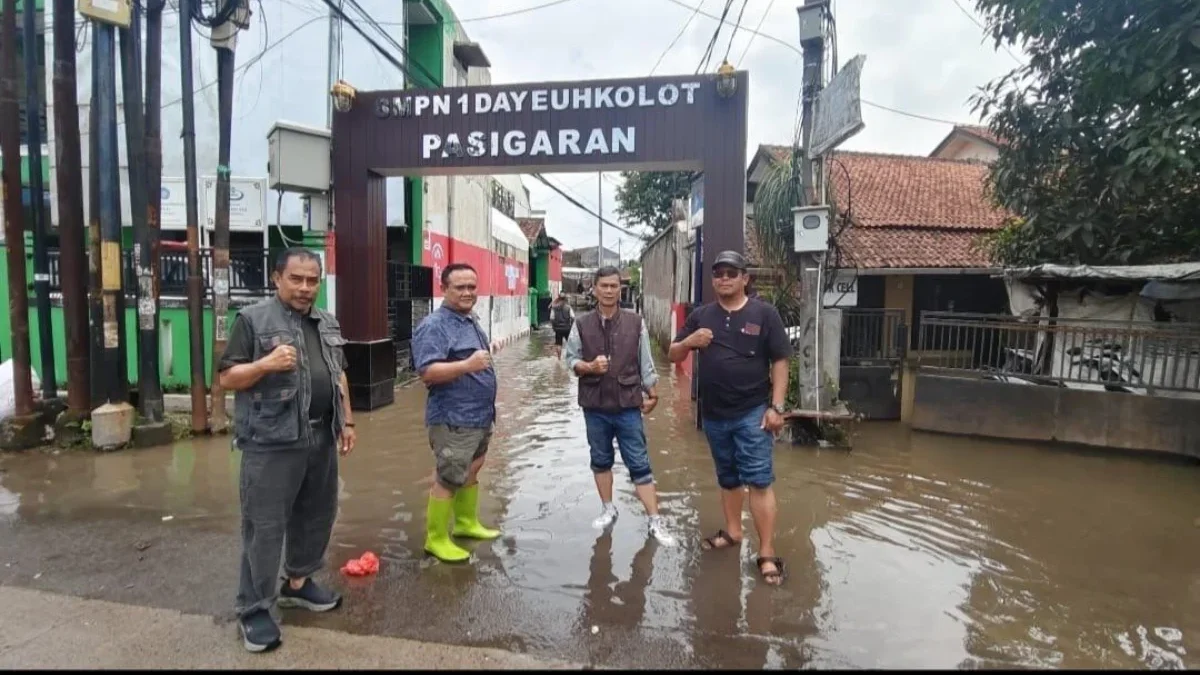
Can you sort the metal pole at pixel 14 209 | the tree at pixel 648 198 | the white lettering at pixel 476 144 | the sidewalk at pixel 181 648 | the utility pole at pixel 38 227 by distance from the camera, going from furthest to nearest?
1. the tree at pixel 648 198
2. the white lettering at pixel 476 144
3. the utility pole at pixel 38 227
4. the metal pole at pixel 14 209
5. the sidewalk at pixel 181 648

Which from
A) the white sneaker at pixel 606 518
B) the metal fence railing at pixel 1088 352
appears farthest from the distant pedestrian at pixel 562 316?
the white sneaker at pixel 606 518

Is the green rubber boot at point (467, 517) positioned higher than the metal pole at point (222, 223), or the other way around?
the metal pole at point (222, 223)

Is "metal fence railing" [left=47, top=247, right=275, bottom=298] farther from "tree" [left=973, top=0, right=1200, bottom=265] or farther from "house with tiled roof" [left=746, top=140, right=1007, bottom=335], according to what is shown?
"tree" [left=973, top=0, right=1200, bottom=265]

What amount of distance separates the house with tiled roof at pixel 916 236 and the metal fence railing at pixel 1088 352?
14.3ft

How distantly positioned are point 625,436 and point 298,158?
5.78 m

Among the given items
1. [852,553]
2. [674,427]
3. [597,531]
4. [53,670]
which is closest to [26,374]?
[53,670]

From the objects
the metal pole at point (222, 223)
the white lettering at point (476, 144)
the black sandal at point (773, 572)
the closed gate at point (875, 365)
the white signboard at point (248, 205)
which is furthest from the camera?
the white signboard at point (248, 205)

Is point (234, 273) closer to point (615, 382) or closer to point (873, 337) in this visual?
point (615, 382)

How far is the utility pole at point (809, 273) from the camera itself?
6797mm

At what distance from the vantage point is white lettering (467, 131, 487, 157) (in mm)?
7473

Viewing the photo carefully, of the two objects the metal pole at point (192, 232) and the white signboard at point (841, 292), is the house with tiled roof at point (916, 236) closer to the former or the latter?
the white signboard at point (841, 292)

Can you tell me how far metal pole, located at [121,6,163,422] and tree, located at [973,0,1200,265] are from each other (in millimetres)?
8930

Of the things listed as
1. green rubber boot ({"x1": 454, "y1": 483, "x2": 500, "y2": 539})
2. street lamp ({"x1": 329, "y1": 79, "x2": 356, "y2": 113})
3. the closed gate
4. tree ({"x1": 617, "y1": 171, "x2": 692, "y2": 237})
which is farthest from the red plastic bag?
tree ({"x1": 617, "y1": 171, "x2": 692, "y2": 237})

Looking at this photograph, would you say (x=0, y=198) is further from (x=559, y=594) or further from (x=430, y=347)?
(x=559, y=594)
